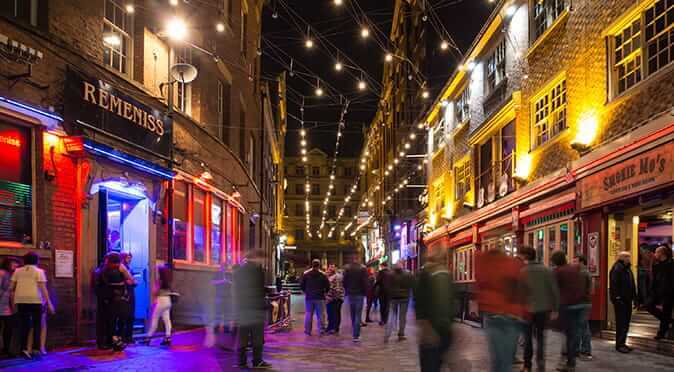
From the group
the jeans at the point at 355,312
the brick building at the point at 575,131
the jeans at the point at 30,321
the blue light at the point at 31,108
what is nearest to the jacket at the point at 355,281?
the jeans at the point at 355,312

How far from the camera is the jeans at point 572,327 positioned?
9.09 metres

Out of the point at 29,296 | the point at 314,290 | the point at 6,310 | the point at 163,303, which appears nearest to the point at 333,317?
the point at 314,290

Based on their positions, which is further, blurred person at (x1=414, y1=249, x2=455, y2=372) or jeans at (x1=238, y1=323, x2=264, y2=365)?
jeans at (x1=238, y1=323, x2=264, y2=365)

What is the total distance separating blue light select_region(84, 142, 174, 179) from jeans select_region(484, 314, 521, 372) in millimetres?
8060

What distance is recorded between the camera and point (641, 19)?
12547 millimetres

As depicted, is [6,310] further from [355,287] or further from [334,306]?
[334,306]

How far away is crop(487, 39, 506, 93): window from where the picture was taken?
21750mm

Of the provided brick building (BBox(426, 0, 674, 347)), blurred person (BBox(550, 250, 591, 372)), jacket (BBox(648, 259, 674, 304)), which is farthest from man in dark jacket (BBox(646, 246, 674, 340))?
blurred person (BBox(550, 250, 591, 372))

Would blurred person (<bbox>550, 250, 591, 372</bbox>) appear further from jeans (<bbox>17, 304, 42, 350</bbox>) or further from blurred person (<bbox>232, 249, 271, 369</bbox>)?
jeans (<bbox>17, 304, 42, 350</bbox>)

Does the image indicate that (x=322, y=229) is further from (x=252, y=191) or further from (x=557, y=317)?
(x=557, y=317)

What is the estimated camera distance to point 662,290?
35.4 feet

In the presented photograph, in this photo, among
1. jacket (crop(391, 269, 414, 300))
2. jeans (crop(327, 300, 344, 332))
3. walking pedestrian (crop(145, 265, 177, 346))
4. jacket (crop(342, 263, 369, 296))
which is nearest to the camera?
walking pedestrian (crop(145, 265, 177, 346))

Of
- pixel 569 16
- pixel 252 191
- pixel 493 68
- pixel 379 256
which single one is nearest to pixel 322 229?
pixel 379 256

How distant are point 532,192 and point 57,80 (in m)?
11.8
